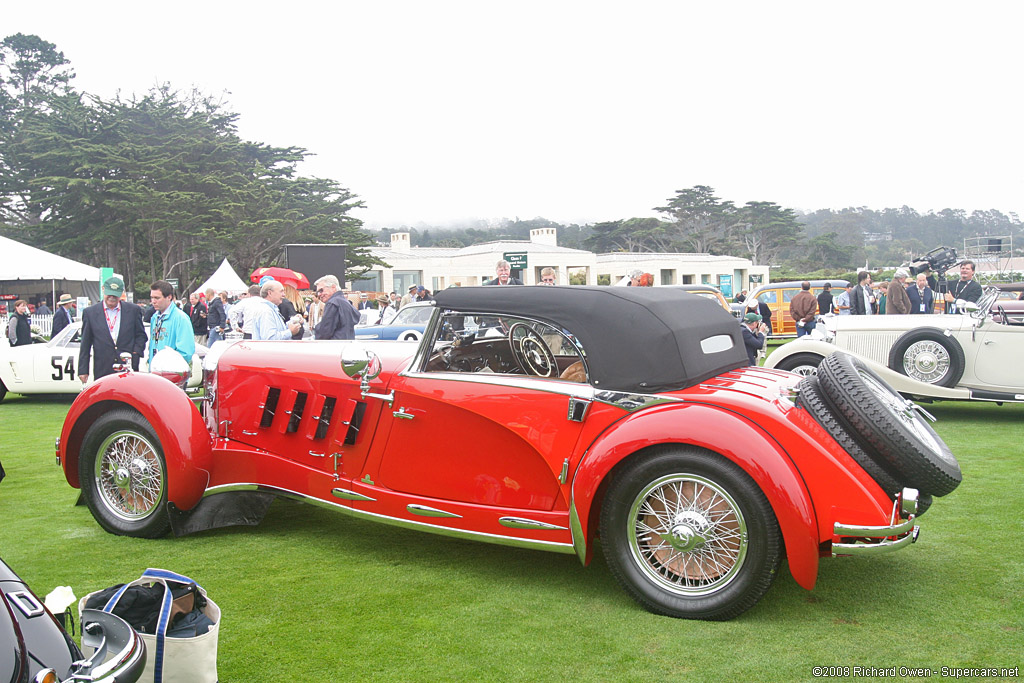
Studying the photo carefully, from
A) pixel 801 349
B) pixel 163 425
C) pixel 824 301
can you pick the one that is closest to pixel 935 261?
pixel 824 301

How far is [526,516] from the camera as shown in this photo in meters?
3.83

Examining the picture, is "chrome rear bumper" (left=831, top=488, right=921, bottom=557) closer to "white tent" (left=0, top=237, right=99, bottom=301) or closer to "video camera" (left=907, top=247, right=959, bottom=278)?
"video camera" (left=907, top=247, right=959, bottom=278)

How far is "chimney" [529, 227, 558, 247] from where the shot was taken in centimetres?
5392

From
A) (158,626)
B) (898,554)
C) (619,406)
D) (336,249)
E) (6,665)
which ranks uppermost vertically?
(336,249)

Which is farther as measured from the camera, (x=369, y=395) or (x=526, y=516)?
(x=369, y=395)

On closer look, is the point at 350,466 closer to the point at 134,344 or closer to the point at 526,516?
the point at 526,516

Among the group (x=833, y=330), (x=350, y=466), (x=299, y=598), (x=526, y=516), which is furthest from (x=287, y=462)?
(x=833, y=330)

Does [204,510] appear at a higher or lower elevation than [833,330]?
lower

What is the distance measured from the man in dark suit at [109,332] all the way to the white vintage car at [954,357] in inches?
275

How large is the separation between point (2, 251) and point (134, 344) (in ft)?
67.3

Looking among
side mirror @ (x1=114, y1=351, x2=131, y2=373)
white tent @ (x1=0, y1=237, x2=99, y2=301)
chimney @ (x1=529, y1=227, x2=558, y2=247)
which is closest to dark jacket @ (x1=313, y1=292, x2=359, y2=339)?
side mirror @ (x1=114, y1=351, x2=131, y2=373)

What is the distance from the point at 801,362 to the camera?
9031 mm

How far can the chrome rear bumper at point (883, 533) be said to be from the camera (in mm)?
3314

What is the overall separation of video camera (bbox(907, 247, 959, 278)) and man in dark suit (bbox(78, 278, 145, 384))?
11850 mm
